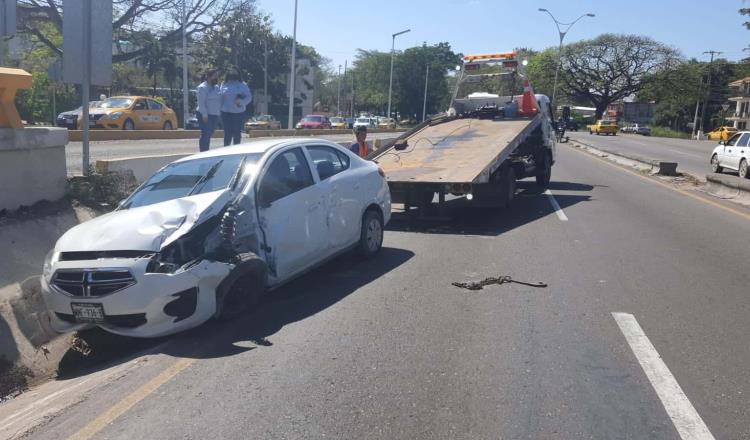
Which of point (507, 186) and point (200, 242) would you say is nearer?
point (200, 242)

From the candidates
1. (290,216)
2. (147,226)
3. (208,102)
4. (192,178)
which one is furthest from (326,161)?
(208,102)

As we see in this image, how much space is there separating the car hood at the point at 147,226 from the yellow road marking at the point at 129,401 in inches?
37.9

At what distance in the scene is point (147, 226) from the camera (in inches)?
212

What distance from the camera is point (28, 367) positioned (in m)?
5.59

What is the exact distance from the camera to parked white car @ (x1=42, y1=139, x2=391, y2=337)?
5141 millimetres

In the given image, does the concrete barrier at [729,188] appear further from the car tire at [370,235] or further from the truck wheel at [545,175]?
the car tire at [370,235]

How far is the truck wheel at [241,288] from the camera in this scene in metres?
5.54

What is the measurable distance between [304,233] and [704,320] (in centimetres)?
384

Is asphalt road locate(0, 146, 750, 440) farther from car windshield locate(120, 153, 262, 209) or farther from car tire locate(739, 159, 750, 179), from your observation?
car tire locate(739, 159, 750, 179)

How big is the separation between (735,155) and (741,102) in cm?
7892

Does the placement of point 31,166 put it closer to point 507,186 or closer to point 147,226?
point 147,226

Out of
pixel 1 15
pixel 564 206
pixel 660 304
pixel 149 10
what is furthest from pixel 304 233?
pixel 149 10

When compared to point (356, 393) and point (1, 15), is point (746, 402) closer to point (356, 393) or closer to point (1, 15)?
point (356, 393)

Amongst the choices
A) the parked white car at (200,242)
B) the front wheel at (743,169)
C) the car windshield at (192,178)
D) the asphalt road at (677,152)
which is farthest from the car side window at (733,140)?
the car windshield at (192,178)
